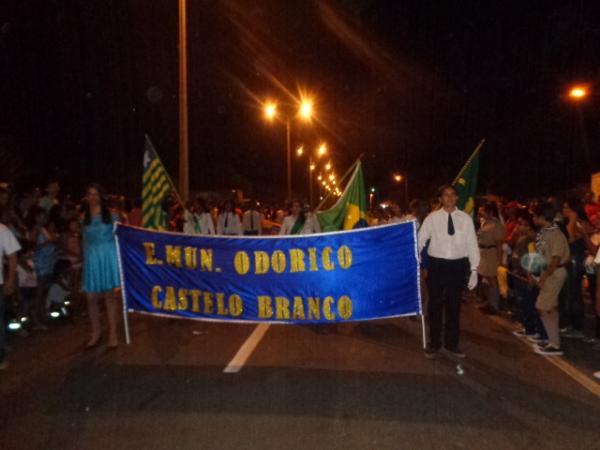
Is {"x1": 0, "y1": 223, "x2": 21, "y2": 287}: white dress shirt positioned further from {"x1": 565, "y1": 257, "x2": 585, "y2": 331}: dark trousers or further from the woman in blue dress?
{"x1": 565, "y1": 257, "x2": 585, "y2": 331}: dark trousers

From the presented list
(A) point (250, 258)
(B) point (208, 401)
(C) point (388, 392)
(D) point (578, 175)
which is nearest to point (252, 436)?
(B) point (208, 401)

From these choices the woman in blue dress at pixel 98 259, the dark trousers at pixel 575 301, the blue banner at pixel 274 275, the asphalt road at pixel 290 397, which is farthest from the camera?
the dark trousers at pixel 575 301

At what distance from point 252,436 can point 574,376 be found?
12.0 ft

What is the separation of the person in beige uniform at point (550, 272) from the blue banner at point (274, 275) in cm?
155

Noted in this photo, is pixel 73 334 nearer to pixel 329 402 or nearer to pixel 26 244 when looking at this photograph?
pixel 26 244

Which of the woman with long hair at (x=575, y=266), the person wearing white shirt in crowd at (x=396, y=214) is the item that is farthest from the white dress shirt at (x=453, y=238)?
the person wearing white shirt in crowd at (x=396, y=214)

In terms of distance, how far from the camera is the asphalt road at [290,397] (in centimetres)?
513

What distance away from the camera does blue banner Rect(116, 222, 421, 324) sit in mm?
7879

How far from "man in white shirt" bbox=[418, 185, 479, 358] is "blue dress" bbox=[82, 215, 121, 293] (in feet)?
12.0

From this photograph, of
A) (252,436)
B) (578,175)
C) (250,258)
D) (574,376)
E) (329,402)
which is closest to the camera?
(252,436)

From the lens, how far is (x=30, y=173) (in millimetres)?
27703

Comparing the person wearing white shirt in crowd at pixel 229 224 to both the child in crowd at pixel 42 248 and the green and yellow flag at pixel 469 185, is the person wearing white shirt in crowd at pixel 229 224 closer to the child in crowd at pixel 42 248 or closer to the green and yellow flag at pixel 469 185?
the child in crowd at pixel 42 248

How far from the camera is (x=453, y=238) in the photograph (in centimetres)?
789

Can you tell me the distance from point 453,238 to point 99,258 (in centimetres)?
415
